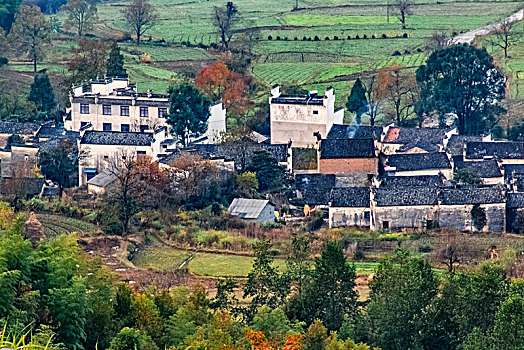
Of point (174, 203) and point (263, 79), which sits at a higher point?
point (263, 79)

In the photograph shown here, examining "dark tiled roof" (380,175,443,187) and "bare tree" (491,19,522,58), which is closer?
"dark tiled roof" (380,175,443,187)

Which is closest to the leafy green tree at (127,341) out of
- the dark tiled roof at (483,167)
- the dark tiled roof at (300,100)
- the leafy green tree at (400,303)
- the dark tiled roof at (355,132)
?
the leafy green tree at (400,303)

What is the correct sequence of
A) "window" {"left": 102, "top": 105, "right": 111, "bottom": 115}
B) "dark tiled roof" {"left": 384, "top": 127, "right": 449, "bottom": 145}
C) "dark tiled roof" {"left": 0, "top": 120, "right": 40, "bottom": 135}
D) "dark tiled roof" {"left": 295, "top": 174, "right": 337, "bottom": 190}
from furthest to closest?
"window" {"left": 102, "top": 105, "right": 111, "bottom": 115}, "dark tiled roof" {"left": 0, "top": 120, "right": 40, "bottom": 135}, "dark tiled roof" {"left": 384, "top": 127, "right": 449, "bottom": 145}, "dark tiled roof" {"left": 295, "top": 174, "right": 337, "bottom": 190}

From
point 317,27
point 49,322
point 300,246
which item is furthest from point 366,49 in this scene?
point 49,322

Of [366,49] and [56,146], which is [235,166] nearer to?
[56,146]

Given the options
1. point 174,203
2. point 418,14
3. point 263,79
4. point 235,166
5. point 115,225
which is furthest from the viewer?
point 418,14

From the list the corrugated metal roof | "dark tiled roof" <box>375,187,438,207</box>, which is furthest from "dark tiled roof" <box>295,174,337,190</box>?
"dark tiled roof" <box>375,187,438,207</box>

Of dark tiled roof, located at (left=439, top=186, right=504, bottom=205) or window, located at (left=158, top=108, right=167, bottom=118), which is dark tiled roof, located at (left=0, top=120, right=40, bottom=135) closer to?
window, located at (left=158, top=108, right=167, bottom=118)
